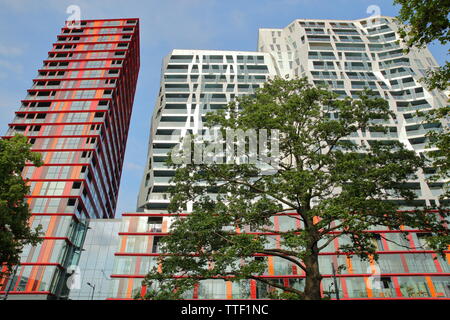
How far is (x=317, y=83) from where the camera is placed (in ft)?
218

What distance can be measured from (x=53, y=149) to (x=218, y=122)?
50620 mm

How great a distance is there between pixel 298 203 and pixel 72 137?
55394 mm

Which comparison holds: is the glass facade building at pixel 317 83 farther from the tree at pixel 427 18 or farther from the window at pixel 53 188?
the tree at pixel 427 18

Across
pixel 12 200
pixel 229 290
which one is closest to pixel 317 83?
pixel 229 290

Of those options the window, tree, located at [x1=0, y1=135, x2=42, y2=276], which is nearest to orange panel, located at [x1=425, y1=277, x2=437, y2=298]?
tree, located at [x1=0, y1=135, x2=42, y2=276]

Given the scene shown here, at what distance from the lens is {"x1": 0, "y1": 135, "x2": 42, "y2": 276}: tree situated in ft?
66.7

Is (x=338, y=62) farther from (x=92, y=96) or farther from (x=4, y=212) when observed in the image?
(x=4, y=212)

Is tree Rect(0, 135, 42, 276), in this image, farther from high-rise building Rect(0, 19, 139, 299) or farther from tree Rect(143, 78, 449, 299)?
high-rise building Rect(0, 19, 139, 299)

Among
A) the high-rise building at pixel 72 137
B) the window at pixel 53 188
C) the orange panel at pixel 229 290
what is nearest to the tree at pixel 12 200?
the orange panel at pixel 229 290

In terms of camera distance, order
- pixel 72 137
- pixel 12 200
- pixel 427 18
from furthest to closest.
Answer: pixel 72 137, pixel 12 200, pixel 427 18

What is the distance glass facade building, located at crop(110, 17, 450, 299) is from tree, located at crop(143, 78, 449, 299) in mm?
26312

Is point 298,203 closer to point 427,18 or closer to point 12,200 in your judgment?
point 427,18

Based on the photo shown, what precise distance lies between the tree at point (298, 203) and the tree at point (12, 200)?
11.2 metres
